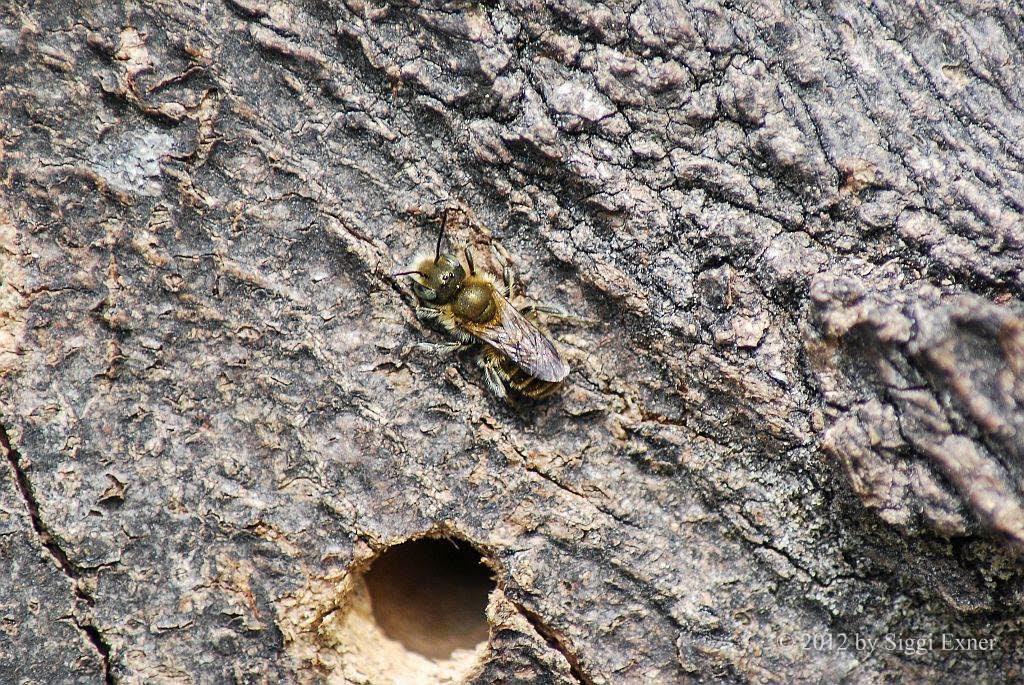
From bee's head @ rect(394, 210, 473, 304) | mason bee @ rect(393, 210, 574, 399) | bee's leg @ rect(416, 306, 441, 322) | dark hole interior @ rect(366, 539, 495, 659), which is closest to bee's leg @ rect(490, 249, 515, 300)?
mason bee @ rect(393, 210, 574, 399)

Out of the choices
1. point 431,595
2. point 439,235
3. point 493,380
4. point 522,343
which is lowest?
point 431,595

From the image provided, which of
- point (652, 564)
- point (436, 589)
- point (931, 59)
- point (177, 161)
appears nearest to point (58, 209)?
point (177, 161)

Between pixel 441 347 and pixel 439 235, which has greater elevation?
pixel 439 235

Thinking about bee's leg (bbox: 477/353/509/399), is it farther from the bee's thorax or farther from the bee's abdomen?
the bee's thorax

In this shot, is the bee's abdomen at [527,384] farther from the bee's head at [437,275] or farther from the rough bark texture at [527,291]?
the bee's head at [437,275]

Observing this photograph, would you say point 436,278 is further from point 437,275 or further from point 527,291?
point 527,291

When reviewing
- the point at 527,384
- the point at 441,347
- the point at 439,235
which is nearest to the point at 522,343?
the point at 527,384
